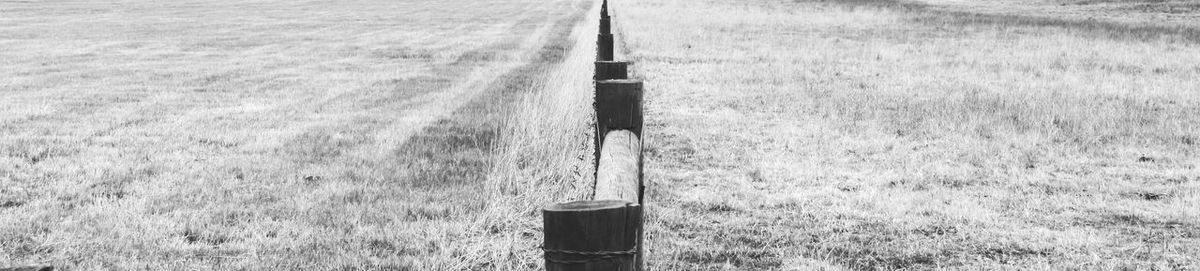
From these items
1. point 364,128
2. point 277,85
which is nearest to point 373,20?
point 277,85

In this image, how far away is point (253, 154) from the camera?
7613mm

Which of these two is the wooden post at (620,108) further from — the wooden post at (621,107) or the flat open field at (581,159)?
the flat open field at (581,159)

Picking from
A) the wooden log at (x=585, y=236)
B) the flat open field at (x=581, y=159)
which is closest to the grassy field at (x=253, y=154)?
the flat open field at (x=581, y=159)

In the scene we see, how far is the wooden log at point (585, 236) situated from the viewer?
1.86 metres

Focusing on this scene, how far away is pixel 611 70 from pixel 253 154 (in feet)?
11.7

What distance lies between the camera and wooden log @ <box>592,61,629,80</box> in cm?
485

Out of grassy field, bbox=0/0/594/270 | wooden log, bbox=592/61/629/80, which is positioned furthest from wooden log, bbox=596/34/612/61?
wooden log, bbox=592/61/629/80

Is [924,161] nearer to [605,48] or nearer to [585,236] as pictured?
[605,48]

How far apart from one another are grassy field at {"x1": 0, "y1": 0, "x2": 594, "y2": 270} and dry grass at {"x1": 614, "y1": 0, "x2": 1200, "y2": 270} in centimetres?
123

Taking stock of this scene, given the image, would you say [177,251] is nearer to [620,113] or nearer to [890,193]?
[620,113]

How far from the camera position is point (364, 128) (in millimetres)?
8898

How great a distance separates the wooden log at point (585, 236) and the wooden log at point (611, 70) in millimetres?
2926

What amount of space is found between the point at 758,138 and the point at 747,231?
3.11 metres

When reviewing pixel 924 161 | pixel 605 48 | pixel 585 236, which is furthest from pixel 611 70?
pixel 605 48
